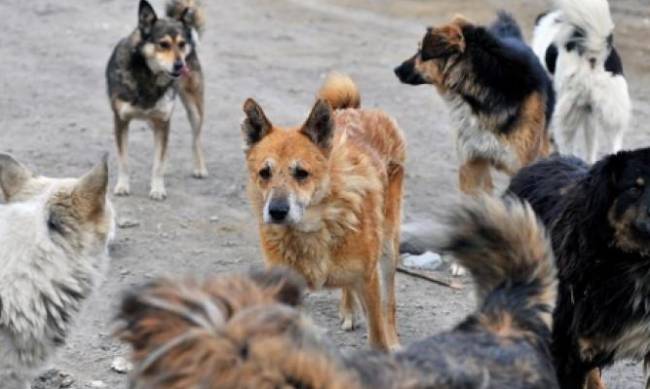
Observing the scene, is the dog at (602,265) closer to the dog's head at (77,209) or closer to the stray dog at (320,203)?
the stray dog at (320,203)

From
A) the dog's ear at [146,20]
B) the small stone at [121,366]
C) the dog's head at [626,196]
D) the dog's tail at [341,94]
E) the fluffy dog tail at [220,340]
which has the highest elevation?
the fluffy dog tail at [220,340]

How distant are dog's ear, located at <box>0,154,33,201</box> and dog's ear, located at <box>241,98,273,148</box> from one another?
143 centimetres

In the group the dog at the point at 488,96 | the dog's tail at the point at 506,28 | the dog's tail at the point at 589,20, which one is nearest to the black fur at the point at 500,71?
the dog at the point at 488,96

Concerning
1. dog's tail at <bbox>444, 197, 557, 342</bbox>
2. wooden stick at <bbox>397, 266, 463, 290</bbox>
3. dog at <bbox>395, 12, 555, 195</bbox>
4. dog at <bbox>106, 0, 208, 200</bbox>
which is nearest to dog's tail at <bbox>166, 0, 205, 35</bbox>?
dog at <bbox>106, 0, 208, 200</bbox>

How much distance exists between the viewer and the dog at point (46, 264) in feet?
15.5

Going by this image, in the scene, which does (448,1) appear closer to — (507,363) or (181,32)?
(181,32)

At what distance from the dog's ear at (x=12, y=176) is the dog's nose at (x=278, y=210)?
1.34 metres

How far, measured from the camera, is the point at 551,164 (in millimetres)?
5949

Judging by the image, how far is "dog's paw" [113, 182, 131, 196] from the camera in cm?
934

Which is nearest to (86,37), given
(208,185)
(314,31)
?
(314,31)

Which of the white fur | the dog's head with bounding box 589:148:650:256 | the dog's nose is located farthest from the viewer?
the dog's nose

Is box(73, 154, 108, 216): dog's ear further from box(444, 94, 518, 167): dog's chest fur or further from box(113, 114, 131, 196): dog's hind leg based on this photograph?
box(113, 114, 131, 196): dog's hind leg

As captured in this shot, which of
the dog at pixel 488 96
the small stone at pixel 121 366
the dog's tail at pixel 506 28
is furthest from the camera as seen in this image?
the dog's tail at pixel 506 28

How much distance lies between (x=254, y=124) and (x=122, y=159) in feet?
11.3
